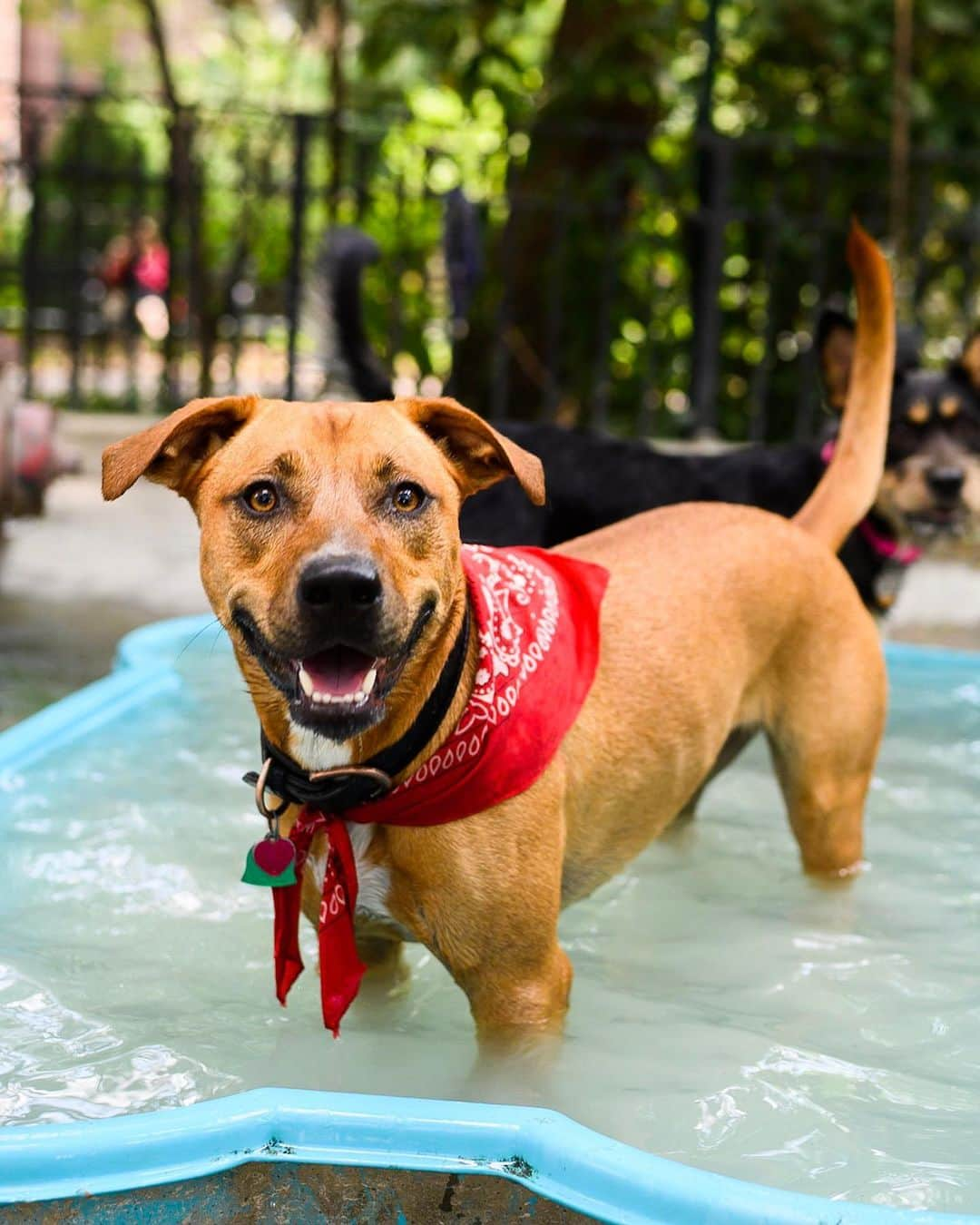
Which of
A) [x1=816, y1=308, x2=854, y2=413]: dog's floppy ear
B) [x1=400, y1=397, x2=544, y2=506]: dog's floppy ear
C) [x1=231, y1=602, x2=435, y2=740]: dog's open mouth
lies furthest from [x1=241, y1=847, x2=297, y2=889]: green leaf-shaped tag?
[x1=816, y1=308, x2=854, y2=413]: dog's floppy ear

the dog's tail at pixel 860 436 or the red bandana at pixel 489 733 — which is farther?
the dog's tail at pixel 860 436

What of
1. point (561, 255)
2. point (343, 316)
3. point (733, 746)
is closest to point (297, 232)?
point (561, 255)

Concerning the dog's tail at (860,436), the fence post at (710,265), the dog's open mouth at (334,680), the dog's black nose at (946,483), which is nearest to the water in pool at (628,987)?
the dog's open mouth at (334,680)

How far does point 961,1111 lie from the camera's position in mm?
3172

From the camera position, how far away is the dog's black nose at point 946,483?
5.96 m

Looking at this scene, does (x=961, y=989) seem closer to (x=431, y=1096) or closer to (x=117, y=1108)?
(x=431, y=1096)

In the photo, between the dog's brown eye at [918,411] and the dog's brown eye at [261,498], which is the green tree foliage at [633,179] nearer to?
the dog's brown eye at [918,411]

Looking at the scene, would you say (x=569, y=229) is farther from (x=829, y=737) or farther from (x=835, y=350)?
(x=829, y=737)

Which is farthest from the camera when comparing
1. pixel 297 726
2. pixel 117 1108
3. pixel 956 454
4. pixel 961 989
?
pixel 956 454

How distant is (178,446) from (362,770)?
0.71 m

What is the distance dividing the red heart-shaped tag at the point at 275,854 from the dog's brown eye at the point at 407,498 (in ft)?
2.21

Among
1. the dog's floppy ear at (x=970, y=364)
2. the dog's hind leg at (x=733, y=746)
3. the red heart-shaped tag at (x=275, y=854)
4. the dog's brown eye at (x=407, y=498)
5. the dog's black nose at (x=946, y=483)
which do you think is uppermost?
the dog's brown eye at (x=407, y=498)

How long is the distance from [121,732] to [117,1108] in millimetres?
2398

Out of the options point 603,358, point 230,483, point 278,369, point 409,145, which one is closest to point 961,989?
point 230,483
